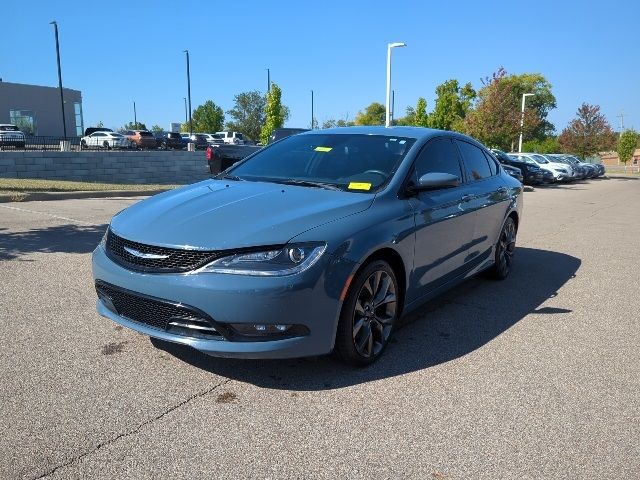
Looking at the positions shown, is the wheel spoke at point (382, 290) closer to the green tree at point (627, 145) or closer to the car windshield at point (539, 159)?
the car windshield at point (539, 159)

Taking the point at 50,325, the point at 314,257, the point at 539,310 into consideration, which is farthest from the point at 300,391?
the point at 539,310

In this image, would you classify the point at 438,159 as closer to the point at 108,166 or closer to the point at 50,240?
the point at 50,240

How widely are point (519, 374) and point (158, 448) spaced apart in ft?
7.67

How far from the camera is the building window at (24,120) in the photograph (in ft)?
159

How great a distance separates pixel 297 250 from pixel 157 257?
31.8 inches

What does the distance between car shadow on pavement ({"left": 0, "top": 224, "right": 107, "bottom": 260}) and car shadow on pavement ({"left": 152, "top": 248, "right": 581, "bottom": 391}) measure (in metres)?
3.68

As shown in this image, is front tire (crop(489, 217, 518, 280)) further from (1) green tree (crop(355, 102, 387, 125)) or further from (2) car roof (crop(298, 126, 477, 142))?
(1) green tree (crop(355, 102, 387, 125))

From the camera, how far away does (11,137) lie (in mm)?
31359

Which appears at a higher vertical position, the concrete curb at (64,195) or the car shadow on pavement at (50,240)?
the concrete curb at (64,195)

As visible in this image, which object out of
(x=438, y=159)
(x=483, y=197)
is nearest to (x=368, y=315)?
(x=438, y=159)

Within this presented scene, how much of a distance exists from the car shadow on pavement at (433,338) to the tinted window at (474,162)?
1206 millimetres

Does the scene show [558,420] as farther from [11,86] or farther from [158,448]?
[11,86]

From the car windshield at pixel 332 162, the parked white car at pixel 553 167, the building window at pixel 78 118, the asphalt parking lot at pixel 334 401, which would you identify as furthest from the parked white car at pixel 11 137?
the parked white car at pixel 553 167

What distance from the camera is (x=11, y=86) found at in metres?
49.8
